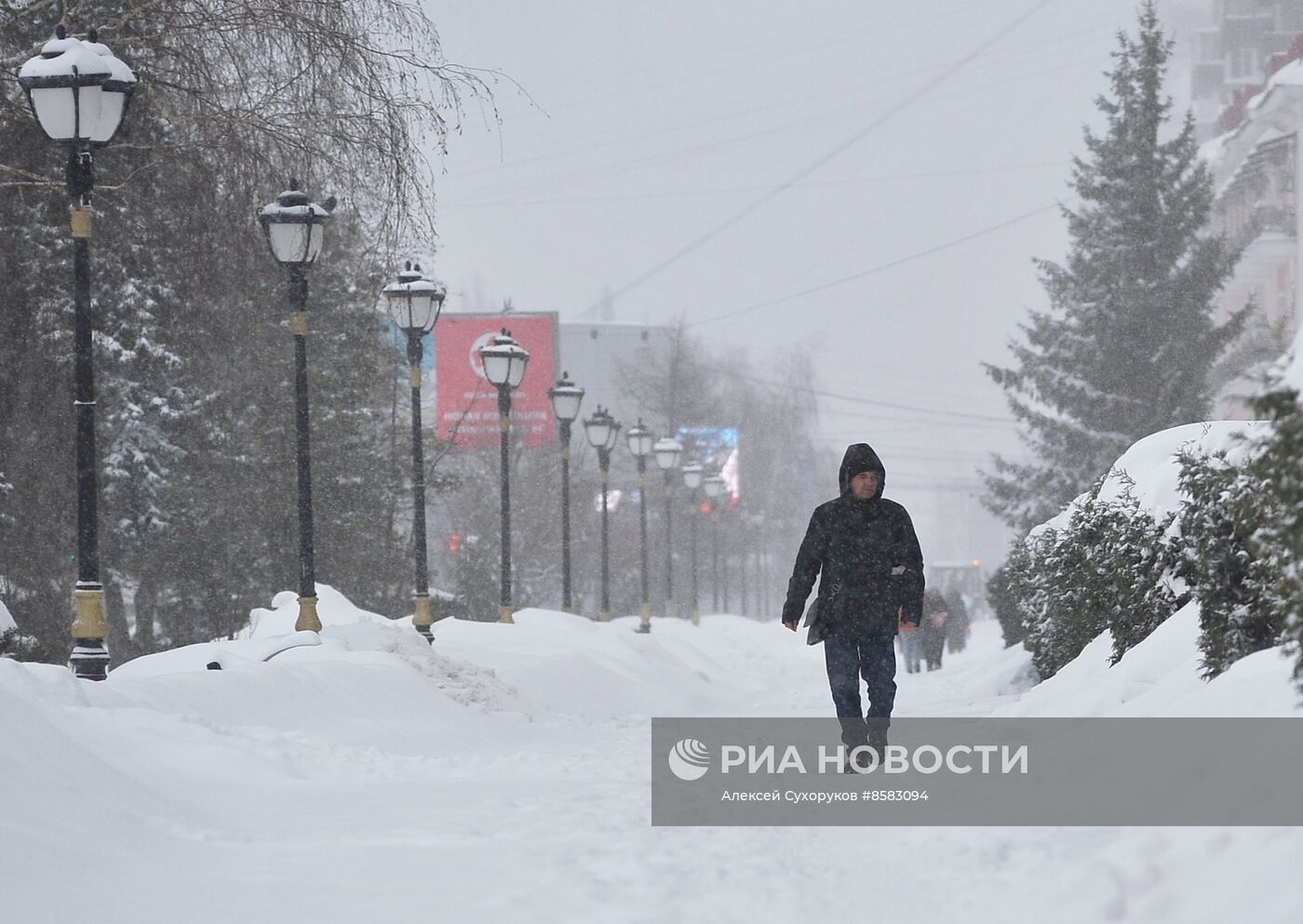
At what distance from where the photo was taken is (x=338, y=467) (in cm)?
3428

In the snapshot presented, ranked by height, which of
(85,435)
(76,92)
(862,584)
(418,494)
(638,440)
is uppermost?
(76,92)

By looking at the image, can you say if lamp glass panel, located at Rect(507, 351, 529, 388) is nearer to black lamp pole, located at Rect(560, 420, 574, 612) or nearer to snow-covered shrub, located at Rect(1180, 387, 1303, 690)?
black lamp pole, located at Rect(560, 420, 574, 612)

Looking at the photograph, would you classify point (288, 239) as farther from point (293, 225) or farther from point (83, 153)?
point (83, 153)

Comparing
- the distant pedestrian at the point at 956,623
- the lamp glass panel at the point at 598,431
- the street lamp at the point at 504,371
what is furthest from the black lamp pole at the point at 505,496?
the distant pedestrian at the point at 956,623

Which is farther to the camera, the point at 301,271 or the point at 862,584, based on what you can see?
the point at 301,271

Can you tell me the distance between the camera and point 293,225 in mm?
15258

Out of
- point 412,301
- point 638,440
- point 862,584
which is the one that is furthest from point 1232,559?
point 638,440

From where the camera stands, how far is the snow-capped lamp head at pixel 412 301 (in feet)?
64.1

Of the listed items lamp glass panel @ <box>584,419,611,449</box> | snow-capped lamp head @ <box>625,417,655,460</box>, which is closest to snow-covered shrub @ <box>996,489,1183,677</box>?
lamp glass panel @ <box>584,419,611,449</box>

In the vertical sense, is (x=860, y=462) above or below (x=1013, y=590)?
above

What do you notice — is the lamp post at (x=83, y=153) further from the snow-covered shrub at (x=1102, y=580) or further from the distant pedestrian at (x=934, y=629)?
the distant pedestrian at (x=934, y=629)

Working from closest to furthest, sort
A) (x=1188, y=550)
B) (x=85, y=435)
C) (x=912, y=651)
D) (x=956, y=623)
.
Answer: (x=1188, y=550), (x=85, y=435), (x=912, y=651), (x=956, y=623)

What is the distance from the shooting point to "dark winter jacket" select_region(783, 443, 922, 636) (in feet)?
29.1

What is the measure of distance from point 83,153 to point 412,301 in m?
8.30
